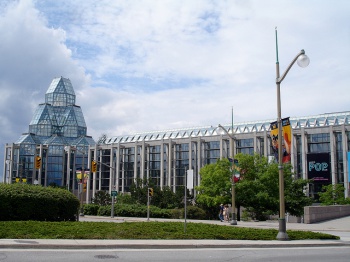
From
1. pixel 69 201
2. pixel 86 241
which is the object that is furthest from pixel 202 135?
pixel 86 241

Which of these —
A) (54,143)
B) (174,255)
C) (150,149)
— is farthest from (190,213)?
(54,143)

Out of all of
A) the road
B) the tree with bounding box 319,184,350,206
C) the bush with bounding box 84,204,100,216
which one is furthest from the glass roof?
the road

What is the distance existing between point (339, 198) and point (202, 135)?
46.4 meters

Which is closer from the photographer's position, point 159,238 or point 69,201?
point 159,238

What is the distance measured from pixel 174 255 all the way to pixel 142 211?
3309 cm

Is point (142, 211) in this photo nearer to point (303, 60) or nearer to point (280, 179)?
point (280, 179)

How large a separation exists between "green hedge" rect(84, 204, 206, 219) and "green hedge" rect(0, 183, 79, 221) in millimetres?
21068

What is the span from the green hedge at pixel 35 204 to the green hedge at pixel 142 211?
2107cm

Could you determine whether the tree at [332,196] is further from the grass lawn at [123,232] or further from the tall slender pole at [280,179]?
the tall slender pole at [280,179]

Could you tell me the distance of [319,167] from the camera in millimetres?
77562

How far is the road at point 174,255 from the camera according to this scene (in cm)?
1243

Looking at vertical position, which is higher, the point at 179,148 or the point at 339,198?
the point at 179,148

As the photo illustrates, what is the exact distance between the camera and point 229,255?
46.6 ft

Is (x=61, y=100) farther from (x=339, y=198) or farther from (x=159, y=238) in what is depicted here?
(x=159, y=238)
